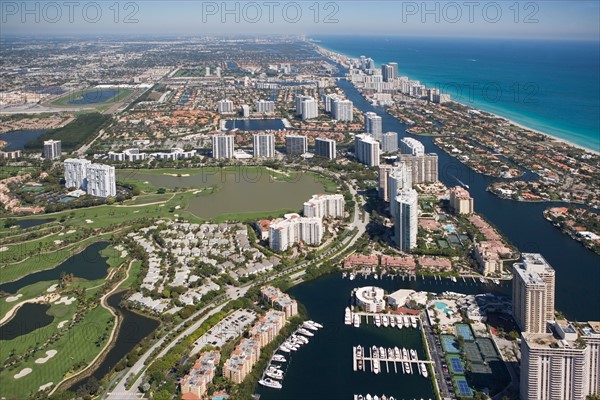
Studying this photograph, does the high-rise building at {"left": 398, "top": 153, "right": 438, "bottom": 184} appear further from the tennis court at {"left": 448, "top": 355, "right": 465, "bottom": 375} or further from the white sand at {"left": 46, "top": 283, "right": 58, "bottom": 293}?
the white sand at {"left": 46, "top": 283, "right": 58, "bottom": 293}

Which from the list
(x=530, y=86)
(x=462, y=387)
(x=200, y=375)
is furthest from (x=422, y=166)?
(x=530, y=86)

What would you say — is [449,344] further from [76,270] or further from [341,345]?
[76,270]

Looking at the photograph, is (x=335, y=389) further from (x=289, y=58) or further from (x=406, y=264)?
(x=289, y=58)

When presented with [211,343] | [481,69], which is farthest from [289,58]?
[211,343]

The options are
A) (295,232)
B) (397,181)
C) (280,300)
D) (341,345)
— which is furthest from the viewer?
(397,181)

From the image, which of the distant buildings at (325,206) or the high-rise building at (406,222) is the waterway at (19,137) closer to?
the distant buildings at (325,206)

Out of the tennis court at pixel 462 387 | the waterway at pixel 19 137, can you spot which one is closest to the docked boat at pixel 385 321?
the tennis court at pixel 462 387
